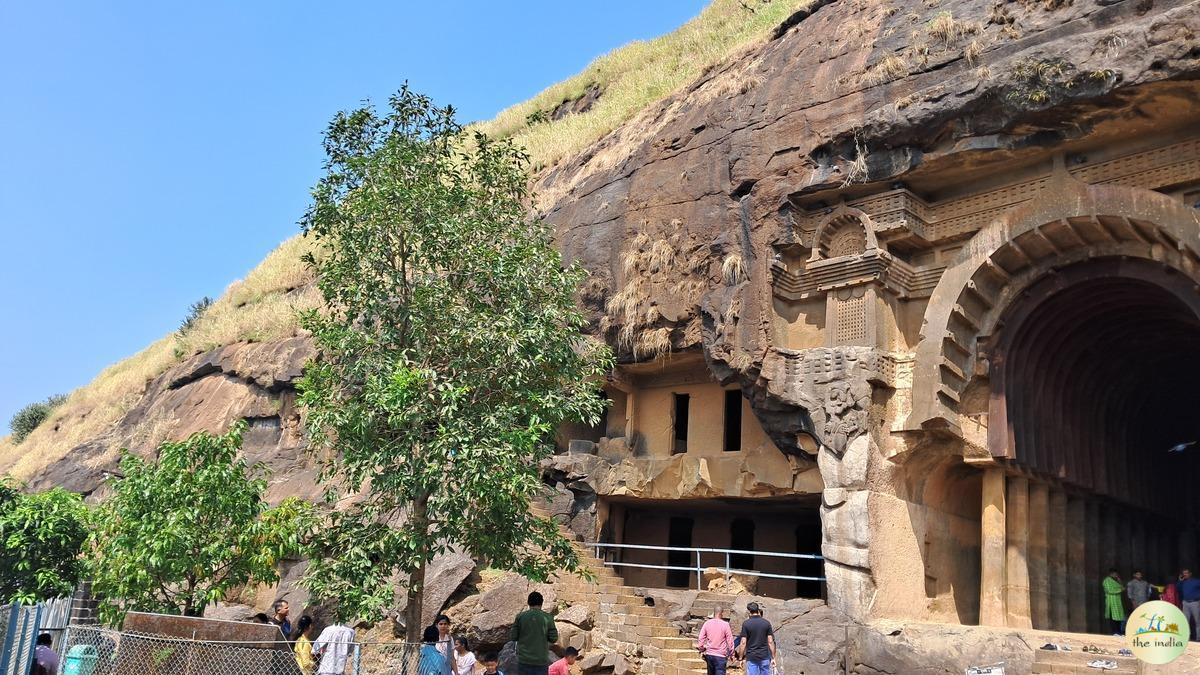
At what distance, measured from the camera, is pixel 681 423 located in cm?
2128

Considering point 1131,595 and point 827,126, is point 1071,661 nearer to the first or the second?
point 1131,595

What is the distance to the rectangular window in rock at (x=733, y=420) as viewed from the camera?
65.3 ft

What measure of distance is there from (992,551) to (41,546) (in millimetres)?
14382

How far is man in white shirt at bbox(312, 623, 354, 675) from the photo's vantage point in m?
10.3

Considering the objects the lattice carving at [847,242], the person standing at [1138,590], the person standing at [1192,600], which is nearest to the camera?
the person standing at [1192,600]

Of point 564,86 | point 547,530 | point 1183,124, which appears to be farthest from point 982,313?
point 564,86

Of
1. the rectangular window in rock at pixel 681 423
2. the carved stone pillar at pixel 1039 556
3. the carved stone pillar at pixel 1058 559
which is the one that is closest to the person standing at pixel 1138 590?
the carved stone pillar at pixel 1058 559

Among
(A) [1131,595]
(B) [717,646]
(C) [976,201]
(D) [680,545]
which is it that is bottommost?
(B) [717,646]

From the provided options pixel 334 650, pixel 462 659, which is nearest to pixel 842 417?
pixel 462 659

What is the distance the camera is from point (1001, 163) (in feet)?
52.2

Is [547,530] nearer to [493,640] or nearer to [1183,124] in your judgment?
[493,640]

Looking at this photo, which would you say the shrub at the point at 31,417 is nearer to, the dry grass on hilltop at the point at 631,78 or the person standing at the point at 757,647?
the dry grass on hilltop at the point at 631,78

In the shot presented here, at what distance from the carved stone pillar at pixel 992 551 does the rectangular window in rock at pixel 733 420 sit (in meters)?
5.08

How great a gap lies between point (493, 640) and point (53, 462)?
21568mm
